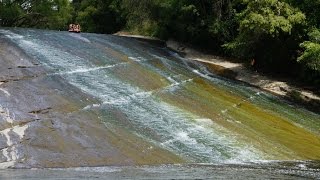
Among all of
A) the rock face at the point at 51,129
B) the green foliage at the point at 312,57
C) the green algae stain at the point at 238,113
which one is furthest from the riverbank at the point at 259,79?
the rock face at the point at 51,129

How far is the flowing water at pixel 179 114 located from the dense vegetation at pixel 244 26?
3.37 metres

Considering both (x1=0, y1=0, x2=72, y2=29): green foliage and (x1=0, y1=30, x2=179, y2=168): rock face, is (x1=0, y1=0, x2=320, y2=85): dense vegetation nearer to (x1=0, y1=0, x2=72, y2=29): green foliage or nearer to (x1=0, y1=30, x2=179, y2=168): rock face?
(x1=0, y1=0, x2=72, y2=29): green foliage

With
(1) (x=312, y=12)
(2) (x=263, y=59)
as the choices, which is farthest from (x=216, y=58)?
(1) (x=312, y=12)

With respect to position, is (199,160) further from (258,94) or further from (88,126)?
(258,94)

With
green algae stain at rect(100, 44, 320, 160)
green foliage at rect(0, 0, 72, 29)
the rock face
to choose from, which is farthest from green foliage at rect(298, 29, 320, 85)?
green foliage at rect(0, 0, 72, 29)

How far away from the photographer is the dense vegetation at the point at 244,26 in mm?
27094

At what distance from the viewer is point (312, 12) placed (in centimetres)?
2820

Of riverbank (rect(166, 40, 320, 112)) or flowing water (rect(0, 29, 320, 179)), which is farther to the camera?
riverbank (rect(166, 40, 320, 112))

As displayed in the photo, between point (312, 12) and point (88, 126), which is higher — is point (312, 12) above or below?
above

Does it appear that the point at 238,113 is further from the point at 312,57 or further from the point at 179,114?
the point at 312,57

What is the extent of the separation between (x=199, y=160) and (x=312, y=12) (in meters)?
16.9

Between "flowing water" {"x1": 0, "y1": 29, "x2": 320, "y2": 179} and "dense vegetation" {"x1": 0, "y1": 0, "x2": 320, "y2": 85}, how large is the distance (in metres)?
3.37

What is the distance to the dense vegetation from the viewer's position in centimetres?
2709

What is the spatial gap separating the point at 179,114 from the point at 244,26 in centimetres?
1140
